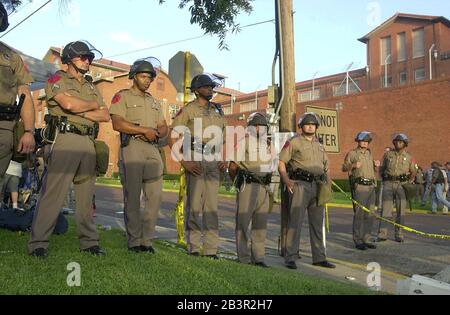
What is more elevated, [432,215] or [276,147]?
[276,147]

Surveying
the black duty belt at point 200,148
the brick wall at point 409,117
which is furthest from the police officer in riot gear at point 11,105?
the brick wall at point 409,117

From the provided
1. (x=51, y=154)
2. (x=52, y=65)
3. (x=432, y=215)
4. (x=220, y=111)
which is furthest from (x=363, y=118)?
(x=51, y=154)

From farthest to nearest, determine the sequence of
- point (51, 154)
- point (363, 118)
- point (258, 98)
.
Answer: point (258, 98)
point (363, 118)
point (51, 154)

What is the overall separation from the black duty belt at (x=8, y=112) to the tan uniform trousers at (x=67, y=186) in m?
0.52

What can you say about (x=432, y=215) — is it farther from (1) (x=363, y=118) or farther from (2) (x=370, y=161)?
(1) (x=363, y=118)

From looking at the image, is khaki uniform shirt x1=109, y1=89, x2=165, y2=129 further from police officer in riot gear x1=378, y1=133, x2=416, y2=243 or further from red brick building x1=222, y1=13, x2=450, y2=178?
red brick building x1=222, y1=13, x2=450, y2=178

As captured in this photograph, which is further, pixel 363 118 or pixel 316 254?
pixel 363 118

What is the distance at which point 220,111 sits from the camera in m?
6.06

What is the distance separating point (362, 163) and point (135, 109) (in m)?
5.19

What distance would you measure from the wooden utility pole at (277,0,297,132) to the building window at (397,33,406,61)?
121ft

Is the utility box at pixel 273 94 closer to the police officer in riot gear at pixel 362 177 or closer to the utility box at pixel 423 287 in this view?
the police officer in riot gear at pixel 362 177

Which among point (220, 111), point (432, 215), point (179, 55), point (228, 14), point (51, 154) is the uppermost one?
point (228, 14)

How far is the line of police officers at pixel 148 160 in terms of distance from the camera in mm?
4363
